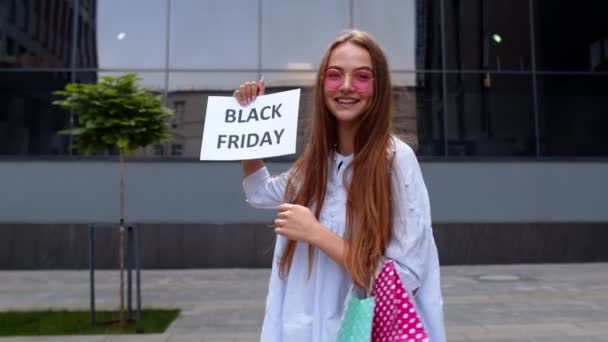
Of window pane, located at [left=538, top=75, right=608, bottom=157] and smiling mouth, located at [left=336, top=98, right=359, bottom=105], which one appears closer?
smiling mouth, located at [left=336, top=98, right=359, bottom=105]

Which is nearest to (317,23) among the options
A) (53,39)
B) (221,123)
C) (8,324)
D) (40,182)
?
(53,39)

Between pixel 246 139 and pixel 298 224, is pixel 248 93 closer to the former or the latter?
pixel 246 139

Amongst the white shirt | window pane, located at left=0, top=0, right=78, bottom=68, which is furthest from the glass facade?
the white shirt

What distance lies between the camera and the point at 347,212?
5.65 ft

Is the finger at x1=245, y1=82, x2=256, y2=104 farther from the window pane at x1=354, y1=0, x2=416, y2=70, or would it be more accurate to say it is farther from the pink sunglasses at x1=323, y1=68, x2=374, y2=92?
the window pane at x1=354, y1=0, x2=416, y2=70

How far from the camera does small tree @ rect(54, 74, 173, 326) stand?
7.43 m

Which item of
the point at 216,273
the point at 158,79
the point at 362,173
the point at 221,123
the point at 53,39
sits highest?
the point at 53,39

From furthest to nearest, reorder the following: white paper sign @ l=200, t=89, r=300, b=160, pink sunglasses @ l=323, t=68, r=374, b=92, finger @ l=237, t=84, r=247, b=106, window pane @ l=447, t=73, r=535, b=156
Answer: window pane @ l=447, t=73, r=535, b=156 < finger @ l=237, t=84, r=247, b=106 < white paper sign @ l=200, t=89, r=300, b=160 < pink sunglasses @ l=323, t=68, r=374, b=92

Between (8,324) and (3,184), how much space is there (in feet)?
20.6

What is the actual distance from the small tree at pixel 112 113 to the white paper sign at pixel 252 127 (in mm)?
5702

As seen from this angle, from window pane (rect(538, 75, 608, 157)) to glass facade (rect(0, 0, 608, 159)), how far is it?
2 centimetres

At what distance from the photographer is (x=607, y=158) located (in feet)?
45.3

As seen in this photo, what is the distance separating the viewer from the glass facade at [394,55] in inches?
532

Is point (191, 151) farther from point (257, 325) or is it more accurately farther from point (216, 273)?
point (257, 325)
